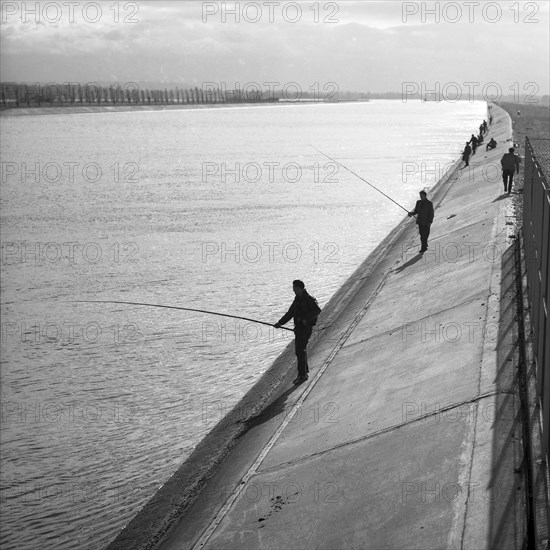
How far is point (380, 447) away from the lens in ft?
31.2

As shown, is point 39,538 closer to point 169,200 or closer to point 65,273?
point 65,273

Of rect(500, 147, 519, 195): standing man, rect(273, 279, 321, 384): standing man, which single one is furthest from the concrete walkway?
rect(500, 147, 519, 195): standing man

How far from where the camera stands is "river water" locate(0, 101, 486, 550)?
11828mm

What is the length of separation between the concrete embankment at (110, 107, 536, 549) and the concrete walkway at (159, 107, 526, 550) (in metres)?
0.02

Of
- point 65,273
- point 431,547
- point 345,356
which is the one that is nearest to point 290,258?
point 65,273

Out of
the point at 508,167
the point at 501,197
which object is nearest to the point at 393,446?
the point at 501,197

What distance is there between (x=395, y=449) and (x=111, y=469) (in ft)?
15.0

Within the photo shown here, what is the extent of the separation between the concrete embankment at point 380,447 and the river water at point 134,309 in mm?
997

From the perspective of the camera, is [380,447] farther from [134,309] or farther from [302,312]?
[134,309]

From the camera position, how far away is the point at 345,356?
14281mm

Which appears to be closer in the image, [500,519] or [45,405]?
[500,519]

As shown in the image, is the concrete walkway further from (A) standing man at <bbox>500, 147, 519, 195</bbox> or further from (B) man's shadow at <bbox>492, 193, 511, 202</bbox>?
(A) standing man at <bbox>500, 147, 519, 195</bbox>

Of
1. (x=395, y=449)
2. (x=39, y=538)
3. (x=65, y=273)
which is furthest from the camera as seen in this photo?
(x=65, y=273)

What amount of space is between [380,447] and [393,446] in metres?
0.18
